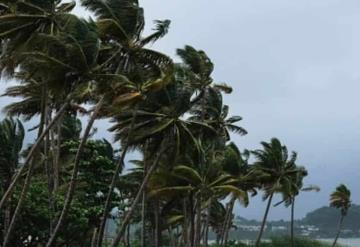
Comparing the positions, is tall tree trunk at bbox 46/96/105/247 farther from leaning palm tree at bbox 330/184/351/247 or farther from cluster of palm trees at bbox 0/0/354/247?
leaning palm tree at bbox 330/184/351/247

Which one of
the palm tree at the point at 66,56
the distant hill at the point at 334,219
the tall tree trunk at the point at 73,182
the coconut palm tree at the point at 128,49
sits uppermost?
the distant hill at the point at 334,219

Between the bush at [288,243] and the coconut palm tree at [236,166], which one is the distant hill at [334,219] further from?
the coconut palm tree at [236,166]

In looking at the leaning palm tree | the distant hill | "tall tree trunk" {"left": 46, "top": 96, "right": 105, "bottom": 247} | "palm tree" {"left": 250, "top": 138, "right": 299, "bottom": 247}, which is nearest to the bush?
the leaning palm tree

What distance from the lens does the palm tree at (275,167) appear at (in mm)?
55500

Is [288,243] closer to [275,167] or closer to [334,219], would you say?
[275,167]

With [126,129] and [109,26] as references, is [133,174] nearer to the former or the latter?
[126,129]

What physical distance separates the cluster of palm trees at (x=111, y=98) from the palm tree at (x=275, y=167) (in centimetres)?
649

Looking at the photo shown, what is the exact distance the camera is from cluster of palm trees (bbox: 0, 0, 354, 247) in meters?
27.9

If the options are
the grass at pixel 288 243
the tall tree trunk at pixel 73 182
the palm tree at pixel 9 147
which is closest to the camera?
the tall tree trunk at pixel 73 182

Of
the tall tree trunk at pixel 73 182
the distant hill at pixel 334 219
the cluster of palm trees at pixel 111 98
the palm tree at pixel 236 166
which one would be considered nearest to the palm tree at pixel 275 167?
the palm tree at pixel 236 166

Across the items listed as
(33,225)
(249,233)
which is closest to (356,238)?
(249,233)

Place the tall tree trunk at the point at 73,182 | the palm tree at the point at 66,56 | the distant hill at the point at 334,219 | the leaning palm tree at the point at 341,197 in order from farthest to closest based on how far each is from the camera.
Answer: the distant hill at the point at 334,219
the leaning palm tree at the point at 341,197
the tall tree trunk at the point at 73,182
the palm tree at the point at 66,56

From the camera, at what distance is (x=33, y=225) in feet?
118

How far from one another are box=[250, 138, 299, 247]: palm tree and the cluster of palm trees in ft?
21.3
